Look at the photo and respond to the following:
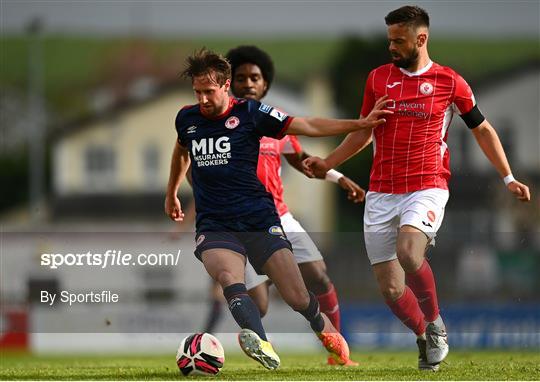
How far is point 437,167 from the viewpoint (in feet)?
34.9

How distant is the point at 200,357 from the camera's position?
988 cm

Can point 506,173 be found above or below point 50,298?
above

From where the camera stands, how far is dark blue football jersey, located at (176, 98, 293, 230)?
10.1m

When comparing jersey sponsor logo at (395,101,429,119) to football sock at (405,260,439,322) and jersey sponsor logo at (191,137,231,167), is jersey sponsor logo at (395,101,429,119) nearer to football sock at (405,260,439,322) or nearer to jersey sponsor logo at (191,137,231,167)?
football sock at (405,260,439,322)

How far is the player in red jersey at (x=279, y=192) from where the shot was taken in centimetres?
1159

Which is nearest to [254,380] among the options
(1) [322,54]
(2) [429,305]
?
(2) [429,305]

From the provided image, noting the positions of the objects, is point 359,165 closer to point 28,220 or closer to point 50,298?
point 28,220

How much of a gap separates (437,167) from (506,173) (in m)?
0.64

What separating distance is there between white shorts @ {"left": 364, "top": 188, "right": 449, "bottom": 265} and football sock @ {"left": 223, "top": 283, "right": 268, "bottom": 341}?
1425 millimetres

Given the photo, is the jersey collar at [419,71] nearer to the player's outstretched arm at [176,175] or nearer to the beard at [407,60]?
the beard at [407,60]

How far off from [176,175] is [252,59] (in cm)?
176

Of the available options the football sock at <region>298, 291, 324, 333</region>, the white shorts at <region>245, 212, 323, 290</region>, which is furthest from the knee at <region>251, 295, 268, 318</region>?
the football sock at <region>298, 291, 324, 333</region>

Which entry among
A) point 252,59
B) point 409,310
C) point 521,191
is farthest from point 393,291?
point 252,59

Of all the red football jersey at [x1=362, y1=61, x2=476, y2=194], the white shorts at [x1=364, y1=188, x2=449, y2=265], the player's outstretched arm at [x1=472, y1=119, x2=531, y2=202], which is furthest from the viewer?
the player's outstretched arm at [x1=472, y1=119, x2=531, y2=202]
